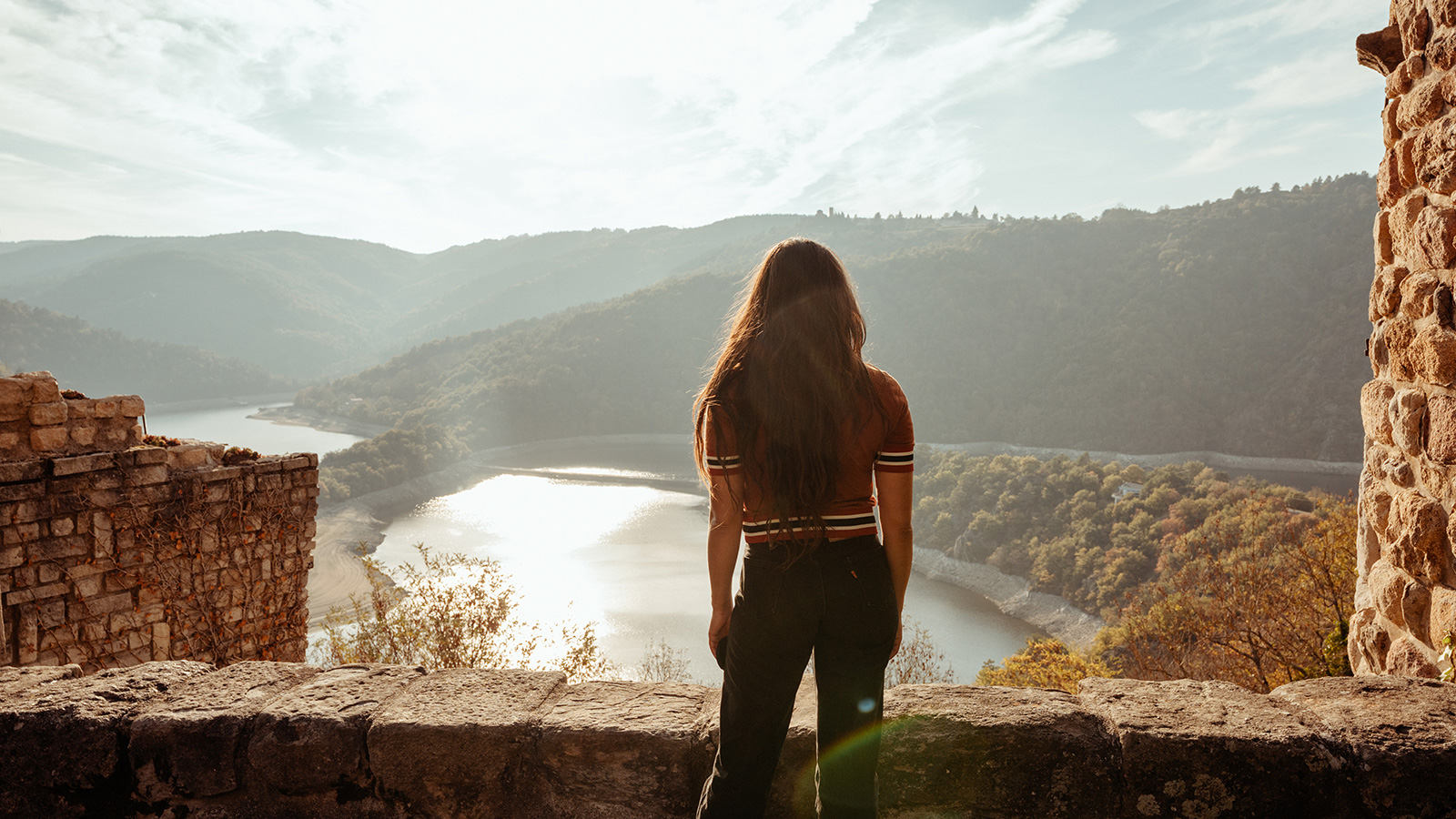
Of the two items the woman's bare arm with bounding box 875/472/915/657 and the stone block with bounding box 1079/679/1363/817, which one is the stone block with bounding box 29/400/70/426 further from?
the stone block with bounding box 1079/679/1363/817

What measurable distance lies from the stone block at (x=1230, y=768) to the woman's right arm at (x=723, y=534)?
0.91 metres

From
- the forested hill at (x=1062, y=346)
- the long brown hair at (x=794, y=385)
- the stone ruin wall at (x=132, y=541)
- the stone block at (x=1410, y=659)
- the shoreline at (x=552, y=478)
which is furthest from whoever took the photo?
the forested hill at (x=1062, y=346)

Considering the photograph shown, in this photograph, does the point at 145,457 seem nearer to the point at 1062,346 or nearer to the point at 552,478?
the point at 552,478

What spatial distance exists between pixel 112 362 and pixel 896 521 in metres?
85.9

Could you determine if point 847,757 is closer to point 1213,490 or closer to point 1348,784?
point 1348,784

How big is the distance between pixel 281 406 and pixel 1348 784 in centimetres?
8849

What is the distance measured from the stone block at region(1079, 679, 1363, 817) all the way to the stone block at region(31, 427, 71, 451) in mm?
5311

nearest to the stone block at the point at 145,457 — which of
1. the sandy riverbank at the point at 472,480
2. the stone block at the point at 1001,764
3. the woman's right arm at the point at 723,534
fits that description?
the woman's right arm at the point at 723,534

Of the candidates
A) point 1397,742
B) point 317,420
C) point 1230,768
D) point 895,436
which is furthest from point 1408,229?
point 317,420

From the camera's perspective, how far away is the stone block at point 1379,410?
216cm

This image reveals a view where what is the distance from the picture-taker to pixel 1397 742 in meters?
1.46

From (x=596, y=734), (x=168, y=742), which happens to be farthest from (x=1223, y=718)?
(x=168, y=742)

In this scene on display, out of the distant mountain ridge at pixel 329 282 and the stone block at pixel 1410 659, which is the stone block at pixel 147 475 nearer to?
the stone block at pixel 1410 659

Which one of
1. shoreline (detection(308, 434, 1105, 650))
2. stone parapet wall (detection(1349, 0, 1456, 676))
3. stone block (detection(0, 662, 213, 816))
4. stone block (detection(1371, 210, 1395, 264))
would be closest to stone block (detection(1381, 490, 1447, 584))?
stone parapet wall (detection(1349, 0, 1456, 676))
